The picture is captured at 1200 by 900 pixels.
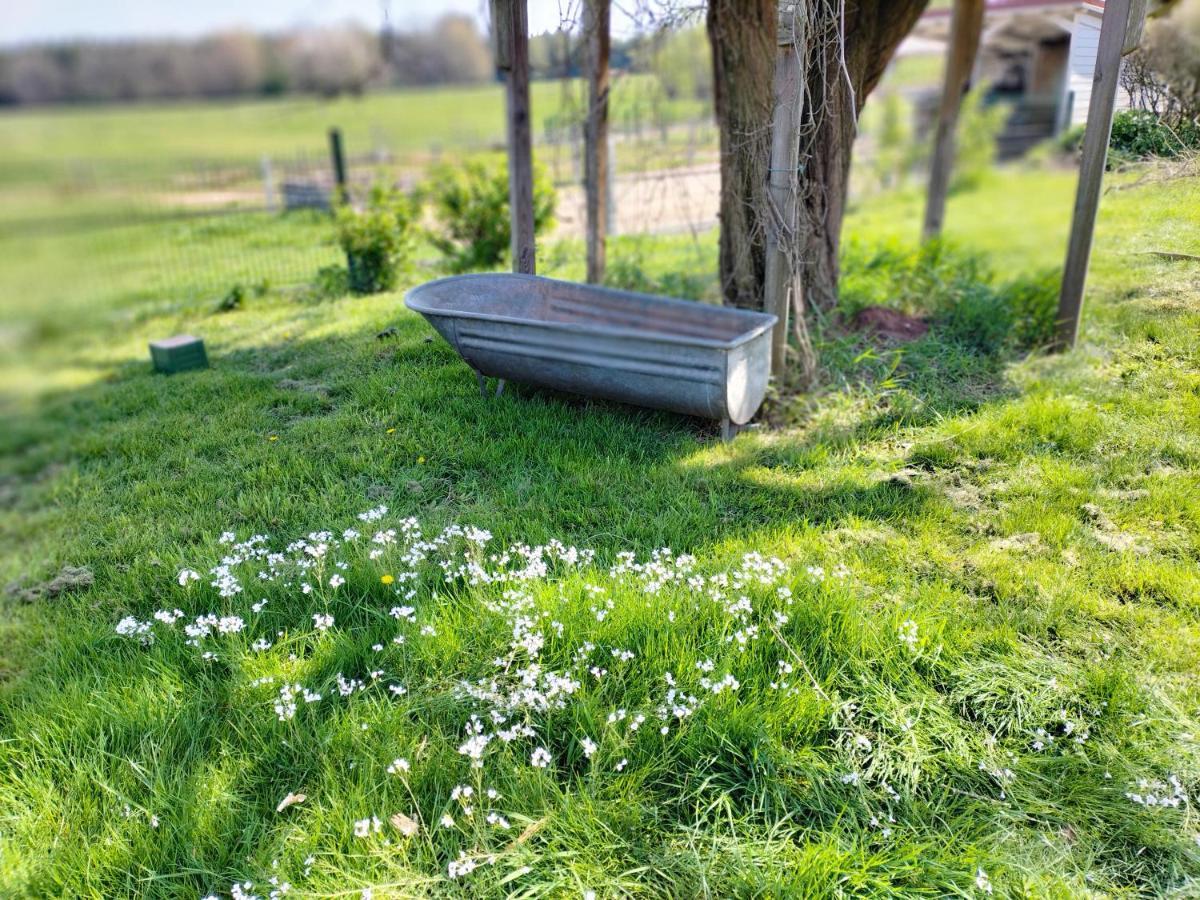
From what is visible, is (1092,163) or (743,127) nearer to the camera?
(1092,163)

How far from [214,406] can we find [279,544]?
68.5 inches

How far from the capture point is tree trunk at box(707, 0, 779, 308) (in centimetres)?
491

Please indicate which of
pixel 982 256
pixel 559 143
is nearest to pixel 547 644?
pixel 559 143

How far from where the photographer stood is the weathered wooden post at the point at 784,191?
13.4 ft

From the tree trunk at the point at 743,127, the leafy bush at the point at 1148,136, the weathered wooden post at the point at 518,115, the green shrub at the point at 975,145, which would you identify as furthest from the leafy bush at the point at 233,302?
the green shrub at the point at 975,145

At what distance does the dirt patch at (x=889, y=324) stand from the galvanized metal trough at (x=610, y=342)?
144cm

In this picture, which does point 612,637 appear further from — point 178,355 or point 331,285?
point 331,285

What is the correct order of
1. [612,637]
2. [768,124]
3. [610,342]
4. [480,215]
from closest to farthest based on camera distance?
[612,637] → [610,342] → [768,124] → [480,215]

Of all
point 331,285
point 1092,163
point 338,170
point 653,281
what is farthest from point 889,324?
point 338,170

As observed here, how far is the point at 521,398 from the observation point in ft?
15.3

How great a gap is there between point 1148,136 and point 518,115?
338 cm

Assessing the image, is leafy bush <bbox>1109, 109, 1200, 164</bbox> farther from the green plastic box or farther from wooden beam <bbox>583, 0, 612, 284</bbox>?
the green plastic box

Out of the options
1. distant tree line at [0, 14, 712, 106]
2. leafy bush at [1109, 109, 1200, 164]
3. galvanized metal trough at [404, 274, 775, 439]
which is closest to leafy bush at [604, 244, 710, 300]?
galvanized metal trough at [404, 274, 775, 439]

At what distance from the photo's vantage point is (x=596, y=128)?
20.5ft
